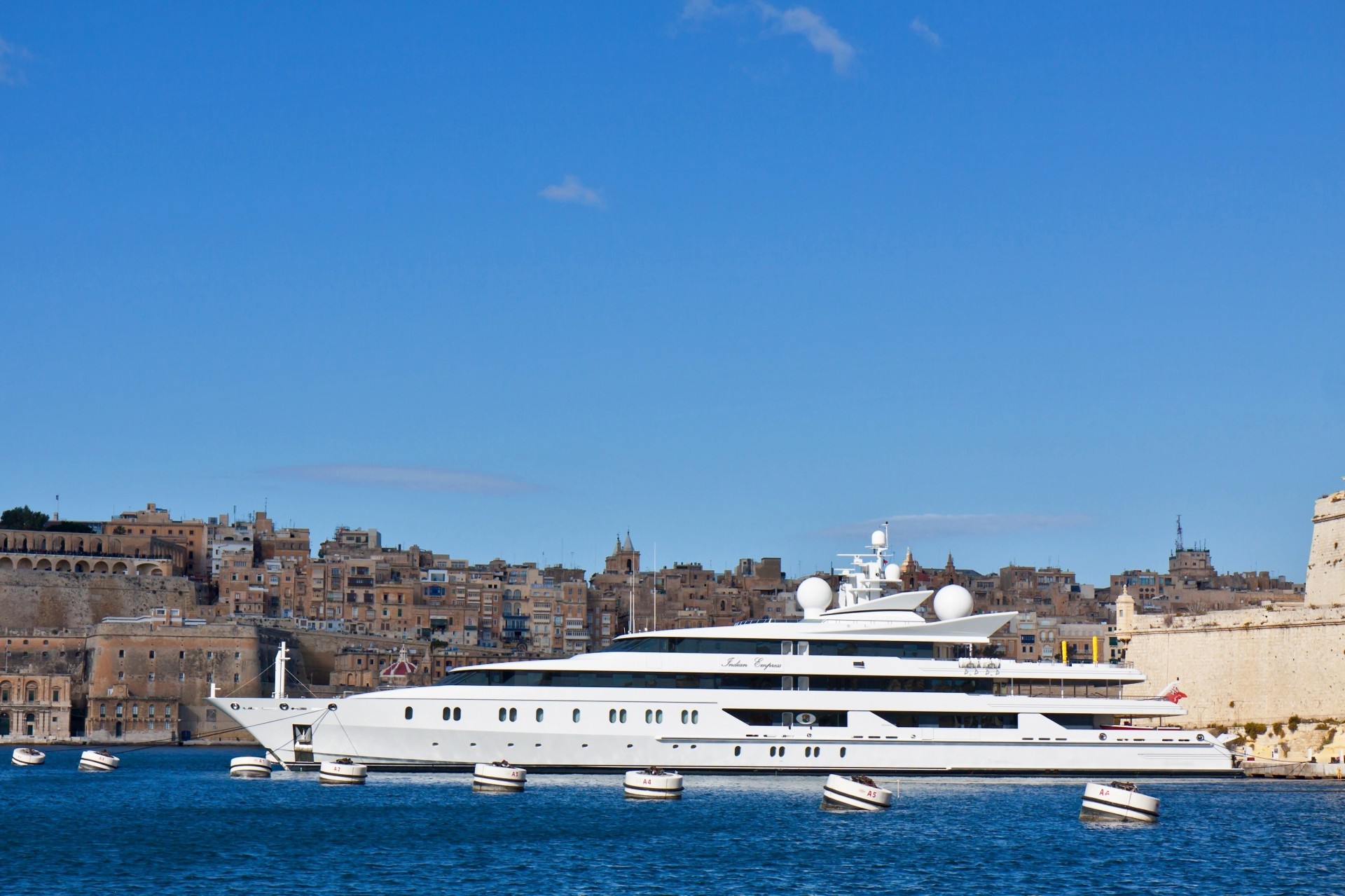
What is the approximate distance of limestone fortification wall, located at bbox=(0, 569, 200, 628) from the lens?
85.4 meters

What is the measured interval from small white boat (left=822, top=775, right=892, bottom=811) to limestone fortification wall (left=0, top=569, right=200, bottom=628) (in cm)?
6046

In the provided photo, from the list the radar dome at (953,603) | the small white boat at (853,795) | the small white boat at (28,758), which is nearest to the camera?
the small white boat at (853,795)

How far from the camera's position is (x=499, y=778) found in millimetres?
34250

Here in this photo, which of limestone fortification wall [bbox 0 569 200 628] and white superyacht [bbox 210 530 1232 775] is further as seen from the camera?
limestone fortification wall [bbox 0 569 200 628]

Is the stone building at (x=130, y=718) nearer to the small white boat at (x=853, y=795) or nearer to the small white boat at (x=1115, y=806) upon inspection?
the small white boat at (x=853, y=795)

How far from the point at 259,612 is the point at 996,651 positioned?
40883 millimetres

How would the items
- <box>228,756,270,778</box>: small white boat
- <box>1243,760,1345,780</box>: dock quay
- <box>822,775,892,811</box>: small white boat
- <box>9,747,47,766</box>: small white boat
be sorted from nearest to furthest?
<box>822,775,892,811</box>: small white boat < <box>228,756,270,778</box>: small white boat < <box>1243,760,1345,780</box>: dock quay < <box>9,747,47,766</box>: small white boat

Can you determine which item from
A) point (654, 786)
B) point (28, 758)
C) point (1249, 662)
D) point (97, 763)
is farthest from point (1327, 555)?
point (28, 758)

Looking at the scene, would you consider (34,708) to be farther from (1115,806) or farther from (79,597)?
(1115,806)

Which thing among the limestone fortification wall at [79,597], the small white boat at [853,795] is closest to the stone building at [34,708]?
the limestone fortification wall at [79,597]

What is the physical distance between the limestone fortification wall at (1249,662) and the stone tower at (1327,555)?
1.31 m

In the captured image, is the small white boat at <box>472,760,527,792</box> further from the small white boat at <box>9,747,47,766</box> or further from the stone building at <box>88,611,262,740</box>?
the stone building at <box>88,611,262,740</box>

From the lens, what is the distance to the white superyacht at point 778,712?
1433 inches

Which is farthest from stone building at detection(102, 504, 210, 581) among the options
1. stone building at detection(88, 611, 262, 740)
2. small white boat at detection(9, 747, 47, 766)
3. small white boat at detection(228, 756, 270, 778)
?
small white boat at detection(228, 756, 270, 778)
